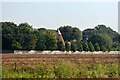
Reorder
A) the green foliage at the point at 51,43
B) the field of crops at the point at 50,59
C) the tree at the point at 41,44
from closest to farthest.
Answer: the field of crops at the point at 50,59 → the tree at the point at 41,44 → the green foliage at the point at 51,43

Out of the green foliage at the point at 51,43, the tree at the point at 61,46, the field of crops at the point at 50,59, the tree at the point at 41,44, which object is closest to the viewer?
the field of crops at the point at 50,59

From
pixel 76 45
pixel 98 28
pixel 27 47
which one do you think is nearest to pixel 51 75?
pixel 27 47

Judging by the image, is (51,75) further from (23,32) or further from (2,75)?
(23,32)

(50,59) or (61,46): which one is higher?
(61,46)

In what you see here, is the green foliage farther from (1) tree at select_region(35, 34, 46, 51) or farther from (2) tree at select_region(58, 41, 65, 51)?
(2) tree at select_region(58, 41, 65, 51)

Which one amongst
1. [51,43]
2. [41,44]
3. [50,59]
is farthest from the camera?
[51,43]

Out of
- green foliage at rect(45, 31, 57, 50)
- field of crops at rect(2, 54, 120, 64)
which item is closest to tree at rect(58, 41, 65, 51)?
green foliage at rect(45, 31, 57, 50)

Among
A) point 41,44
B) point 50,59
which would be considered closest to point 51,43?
point 41,44

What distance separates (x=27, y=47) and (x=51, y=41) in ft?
16.5

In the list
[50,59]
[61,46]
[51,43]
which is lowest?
[50,59]

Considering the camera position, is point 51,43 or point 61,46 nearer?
point 51,43

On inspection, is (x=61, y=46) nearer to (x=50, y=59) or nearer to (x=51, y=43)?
(x=51, y=43)

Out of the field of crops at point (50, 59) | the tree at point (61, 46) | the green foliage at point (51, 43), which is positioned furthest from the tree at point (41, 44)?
the field of crops at point (50, 59)

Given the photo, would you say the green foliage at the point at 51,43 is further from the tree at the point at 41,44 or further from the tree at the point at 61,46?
the tree at the point at 61,46
